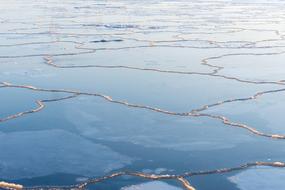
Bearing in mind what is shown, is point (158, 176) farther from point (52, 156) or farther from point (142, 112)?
point (142, 112)

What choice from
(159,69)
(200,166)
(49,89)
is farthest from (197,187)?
(159,69)

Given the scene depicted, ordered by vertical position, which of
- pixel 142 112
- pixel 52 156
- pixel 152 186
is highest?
pixel 142 112

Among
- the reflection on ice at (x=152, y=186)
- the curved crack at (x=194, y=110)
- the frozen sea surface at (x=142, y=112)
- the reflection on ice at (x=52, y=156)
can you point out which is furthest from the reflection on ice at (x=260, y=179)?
the reflection on ice at (x=52, y=156)

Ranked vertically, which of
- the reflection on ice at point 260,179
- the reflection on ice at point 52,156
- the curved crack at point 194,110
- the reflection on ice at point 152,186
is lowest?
the reflection on ice at point 152,186

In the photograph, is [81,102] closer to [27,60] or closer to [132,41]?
[27,60]

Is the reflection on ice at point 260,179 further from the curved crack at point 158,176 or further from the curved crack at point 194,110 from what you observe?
the curved crack at point 194,110

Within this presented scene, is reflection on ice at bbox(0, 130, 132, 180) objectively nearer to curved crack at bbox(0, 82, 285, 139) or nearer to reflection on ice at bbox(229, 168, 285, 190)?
reflection on ice at bbox(229, 168, 285, 190)

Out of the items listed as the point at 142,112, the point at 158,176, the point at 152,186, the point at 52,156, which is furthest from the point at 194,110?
the point at 152,186

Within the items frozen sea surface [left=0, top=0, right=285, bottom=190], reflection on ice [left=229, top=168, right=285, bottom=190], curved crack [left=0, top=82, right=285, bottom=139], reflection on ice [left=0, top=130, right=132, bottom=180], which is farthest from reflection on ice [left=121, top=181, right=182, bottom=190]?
curved crack [left=0, top=82, right=285, bottom=139]

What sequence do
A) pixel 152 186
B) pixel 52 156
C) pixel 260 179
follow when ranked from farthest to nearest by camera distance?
pixel 52 156
pixel 260 179
pixel 152 186

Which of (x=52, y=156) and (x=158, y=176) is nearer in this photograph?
(x=158, y=176)
